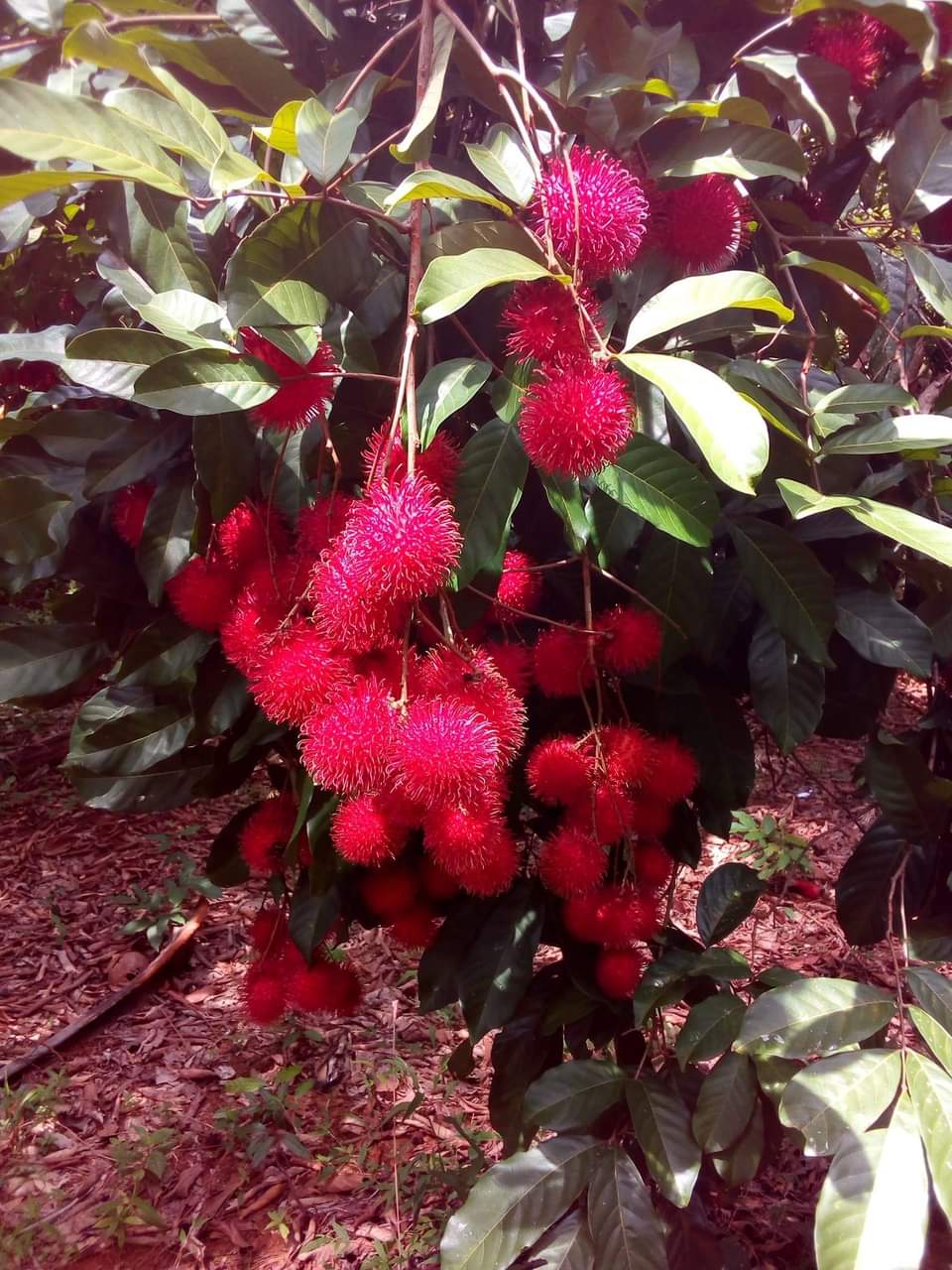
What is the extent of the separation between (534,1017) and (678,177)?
0.84 m

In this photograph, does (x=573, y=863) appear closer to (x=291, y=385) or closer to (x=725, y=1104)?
(x=725, y=1104)

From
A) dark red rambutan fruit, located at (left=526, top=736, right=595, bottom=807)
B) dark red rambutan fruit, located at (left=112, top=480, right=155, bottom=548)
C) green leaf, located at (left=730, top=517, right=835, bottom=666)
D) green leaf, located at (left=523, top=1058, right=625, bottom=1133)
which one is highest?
dark red rambutan fruit, located at (left=112, top=480, right=155, bottom=548)

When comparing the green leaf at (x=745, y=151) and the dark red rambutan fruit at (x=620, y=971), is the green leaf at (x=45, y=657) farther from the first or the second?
the green leaf at (x=745, y=151)

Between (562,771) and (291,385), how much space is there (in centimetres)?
39

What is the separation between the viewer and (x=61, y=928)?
2160 mm

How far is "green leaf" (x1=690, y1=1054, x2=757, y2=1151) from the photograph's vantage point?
0.77m

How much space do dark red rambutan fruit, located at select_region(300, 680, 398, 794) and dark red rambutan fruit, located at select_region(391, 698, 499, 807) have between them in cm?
1

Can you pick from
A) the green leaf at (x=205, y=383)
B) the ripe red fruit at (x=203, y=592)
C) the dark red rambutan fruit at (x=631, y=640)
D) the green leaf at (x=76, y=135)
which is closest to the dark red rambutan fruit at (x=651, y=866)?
the dark red rambutan fruit at (x=631, y=640)

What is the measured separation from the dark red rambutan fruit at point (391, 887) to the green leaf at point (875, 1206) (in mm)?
436

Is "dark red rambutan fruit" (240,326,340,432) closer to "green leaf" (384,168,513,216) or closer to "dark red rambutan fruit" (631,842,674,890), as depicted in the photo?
"green leaf" (384,168,513,216)

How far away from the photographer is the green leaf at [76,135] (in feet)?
1.50

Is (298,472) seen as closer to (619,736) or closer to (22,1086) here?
(619,736)

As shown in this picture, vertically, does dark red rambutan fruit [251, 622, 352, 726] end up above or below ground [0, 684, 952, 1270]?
above

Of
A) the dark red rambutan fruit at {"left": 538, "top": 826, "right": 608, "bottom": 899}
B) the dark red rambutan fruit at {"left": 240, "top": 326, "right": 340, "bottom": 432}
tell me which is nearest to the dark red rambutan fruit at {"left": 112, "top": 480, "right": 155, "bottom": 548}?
the dark red rambutan fruit at {"left": 240, "top": 326, "right": 340, "bottom": 432}
